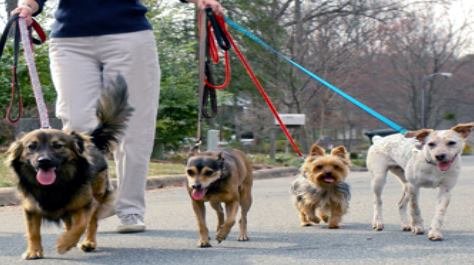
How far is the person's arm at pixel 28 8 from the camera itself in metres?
6.10

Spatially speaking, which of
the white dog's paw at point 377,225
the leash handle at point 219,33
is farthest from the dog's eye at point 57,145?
the white dog's paw at point 377,225

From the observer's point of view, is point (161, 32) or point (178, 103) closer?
point (178, 103)

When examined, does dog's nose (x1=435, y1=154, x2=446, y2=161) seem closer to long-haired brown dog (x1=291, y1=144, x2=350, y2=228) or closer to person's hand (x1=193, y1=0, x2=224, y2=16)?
long-haired brown dog (x1=291, y1=144, x2=350, y2=228)

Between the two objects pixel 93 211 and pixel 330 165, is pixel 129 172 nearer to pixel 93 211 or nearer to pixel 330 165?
pixel 93 211

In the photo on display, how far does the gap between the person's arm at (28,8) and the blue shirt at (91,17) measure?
29mm

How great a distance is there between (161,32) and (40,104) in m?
20.6

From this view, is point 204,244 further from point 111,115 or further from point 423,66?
point 423,66

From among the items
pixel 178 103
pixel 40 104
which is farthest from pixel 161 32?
pixel 40 104

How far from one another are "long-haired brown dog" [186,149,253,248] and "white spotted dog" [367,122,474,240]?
145cm

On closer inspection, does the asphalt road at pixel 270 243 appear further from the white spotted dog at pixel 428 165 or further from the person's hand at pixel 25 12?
the person's hand at pixel 25 12

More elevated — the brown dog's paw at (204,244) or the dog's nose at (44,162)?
the dog's nose at (44,162)

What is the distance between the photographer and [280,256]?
17.9ft

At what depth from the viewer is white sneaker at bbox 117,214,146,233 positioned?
668 cm

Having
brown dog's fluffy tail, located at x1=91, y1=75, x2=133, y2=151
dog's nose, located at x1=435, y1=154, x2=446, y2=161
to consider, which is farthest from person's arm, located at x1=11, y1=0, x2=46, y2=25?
dog's nose, located at x1=435, y1=154, x2=446, y2=161
